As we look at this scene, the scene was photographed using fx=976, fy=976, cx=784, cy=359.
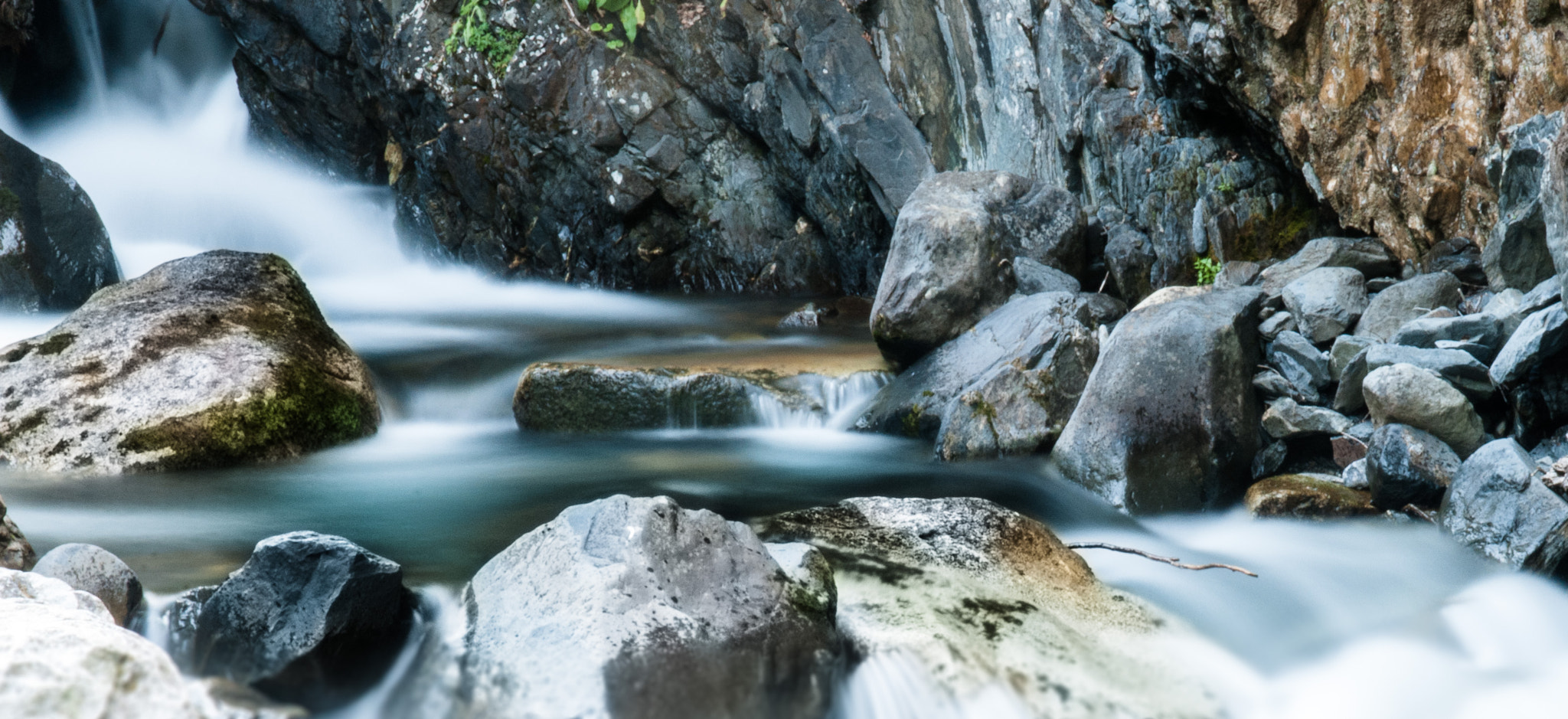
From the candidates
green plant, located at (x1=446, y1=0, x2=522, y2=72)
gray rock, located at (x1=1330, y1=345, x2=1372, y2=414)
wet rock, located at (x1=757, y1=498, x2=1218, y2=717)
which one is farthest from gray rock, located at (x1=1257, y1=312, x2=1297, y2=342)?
green plant, located at (x1=446, y1=0, x2=522, y2=72)

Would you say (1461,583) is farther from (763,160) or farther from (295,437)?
(763,160)

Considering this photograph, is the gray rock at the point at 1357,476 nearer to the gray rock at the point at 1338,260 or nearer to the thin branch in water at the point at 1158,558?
the thin branch in water at the point at 1158,558

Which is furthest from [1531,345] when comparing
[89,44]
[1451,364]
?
[89,44]

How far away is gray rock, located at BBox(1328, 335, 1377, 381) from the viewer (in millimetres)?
4770

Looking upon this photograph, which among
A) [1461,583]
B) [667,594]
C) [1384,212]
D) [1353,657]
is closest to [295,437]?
[667,594]

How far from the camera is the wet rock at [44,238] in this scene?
8.91m

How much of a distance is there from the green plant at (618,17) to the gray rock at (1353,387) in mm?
8316

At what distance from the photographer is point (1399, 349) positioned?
4.46 m

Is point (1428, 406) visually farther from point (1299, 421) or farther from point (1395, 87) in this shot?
point (1395, 87)

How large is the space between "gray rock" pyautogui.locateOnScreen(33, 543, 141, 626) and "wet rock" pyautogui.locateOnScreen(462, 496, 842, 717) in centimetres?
108

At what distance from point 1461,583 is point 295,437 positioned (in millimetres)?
5869

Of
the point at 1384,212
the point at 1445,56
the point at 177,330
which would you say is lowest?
the point at 177,330

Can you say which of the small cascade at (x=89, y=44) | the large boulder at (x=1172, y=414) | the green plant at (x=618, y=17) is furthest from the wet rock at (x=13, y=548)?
the small cascade at (x=89, y=44)

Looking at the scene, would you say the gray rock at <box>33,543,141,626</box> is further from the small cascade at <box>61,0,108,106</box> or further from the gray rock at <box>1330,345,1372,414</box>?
the small cascade at <box>61,0,108,106</box>
